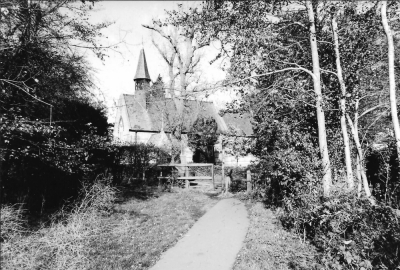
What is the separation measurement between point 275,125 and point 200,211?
13.7 ft

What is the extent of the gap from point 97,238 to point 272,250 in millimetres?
4039

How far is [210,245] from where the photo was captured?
571 centimetres

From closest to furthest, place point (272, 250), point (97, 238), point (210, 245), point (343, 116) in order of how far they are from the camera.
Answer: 1. point (272, 250)
2. point (210, 245)
3. point (97, 238)
4. point (343, 116)

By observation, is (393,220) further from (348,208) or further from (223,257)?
(223,257)

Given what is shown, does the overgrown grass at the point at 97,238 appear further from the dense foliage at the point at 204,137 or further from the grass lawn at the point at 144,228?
the dense foliage at the point at 204,137

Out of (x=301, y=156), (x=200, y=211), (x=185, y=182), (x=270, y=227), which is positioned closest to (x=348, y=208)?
(x=270, y=227)

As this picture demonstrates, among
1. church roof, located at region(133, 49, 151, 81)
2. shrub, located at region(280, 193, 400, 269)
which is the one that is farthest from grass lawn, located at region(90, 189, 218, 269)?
church roof, located at region(133, 49, 151, 81)

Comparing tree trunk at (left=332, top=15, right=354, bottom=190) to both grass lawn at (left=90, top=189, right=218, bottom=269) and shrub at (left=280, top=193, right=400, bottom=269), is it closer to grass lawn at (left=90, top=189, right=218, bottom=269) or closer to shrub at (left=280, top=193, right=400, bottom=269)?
shrub at (left=280, top=193, right=400, bottom=269)

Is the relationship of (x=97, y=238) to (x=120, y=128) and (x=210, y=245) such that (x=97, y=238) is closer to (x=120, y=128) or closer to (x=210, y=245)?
(x=210, y=245)

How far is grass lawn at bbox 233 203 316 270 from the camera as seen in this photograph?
4.67 m

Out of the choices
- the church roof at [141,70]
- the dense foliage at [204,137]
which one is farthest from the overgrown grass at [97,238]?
the church roof at [141,70]

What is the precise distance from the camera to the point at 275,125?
9.06m

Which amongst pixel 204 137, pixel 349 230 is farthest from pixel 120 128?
pixel 349 230

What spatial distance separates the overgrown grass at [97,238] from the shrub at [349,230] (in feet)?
10.5
